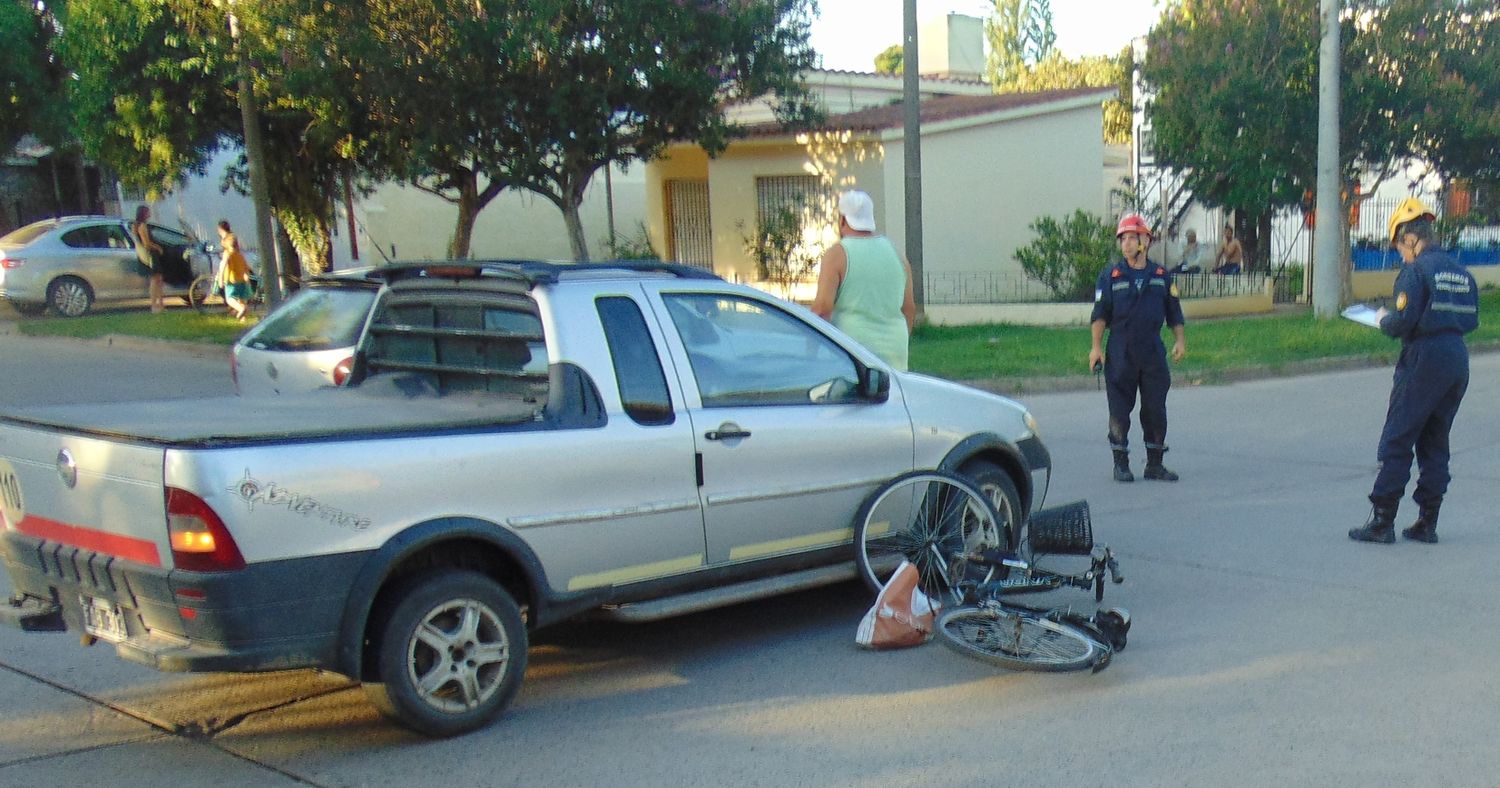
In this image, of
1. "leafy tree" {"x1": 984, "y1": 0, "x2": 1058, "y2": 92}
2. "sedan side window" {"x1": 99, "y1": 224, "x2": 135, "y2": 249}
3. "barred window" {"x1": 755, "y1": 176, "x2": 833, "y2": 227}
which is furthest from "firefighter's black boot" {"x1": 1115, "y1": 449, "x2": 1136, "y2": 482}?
"leafy tree" {"x1": 984, "y1": 0, "x2": 1058, "y2": 92}

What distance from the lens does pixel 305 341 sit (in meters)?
9.03

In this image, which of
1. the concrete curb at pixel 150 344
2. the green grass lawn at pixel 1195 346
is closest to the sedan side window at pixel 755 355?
the green grass lawn at pixel 1195 346

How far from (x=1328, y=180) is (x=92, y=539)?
55.6ft

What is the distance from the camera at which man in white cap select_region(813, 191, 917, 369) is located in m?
7.45

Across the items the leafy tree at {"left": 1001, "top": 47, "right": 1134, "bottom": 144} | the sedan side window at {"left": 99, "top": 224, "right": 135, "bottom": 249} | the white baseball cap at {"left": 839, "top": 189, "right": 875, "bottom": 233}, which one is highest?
the leafy tree at {"left": 1001, "top": 47, "right": 1134, "bottom": 144}

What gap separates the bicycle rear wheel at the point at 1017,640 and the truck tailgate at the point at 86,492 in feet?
9.53

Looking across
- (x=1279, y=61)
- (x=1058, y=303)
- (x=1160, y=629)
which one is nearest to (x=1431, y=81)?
(x=1279, y=61)

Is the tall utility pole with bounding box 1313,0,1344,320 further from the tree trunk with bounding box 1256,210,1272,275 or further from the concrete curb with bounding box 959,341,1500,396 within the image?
the tree trunk with bounding box 1256,210,1272,275

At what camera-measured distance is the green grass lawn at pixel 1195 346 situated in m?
14.6

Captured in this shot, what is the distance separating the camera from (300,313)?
924 cm

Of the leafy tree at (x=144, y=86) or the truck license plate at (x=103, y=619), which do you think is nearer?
the truck license plate at (x=103, y=619)

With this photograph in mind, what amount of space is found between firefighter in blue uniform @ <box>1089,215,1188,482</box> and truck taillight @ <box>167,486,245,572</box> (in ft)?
20.9

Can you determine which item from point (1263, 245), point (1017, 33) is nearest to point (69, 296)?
point (1263, 245)

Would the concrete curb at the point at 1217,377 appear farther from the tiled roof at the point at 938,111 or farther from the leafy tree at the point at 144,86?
the leafy tree at the point at 144,86
